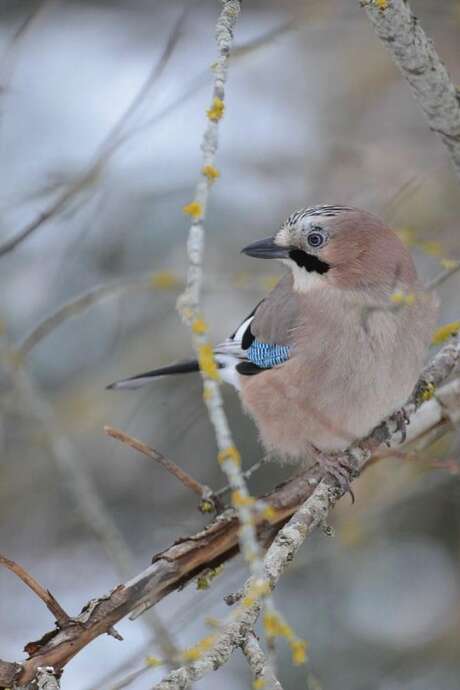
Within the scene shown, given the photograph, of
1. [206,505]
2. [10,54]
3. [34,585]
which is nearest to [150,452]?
[206,505]

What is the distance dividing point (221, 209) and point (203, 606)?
3.44 metres

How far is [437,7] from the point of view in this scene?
4.72m

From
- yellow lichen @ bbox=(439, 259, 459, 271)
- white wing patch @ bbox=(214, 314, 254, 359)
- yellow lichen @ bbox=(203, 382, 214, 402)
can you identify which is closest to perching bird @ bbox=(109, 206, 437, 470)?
yellow lichen @ bbox=(439, 259, 459, 271)

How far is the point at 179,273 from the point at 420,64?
8.42 ft

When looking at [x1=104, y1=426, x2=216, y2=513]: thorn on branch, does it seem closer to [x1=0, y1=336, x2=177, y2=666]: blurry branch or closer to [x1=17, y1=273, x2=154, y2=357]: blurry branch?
[x1=0, y1=336, x2=177, y2=666]: blurry branch

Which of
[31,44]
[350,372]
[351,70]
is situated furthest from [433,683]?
[31,44]

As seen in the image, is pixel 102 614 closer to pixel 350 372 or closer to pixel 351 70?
pixel 350 372

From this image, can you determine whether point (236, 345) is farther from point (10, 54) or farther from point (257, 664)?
point (257, 664)

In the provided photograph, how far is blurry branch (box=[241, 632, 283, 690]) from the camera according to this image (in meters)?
2.12

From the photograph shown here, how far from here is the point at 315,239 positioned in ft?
12.4

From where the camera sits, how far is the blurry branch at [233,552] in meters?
2.29

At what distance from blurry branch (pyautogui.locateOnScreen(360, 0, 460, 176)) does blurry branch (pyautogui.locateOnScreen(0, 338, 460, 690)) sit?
86cm

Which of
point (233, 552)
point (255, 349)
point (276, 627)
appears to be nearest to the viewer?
point (276, 627)

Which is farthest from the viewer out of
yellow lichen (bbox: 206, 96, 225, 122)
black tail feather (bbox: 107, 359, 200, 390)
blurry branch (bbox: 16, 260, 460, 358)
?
black tail feather (bbox: 107, 359, 200, 390)
